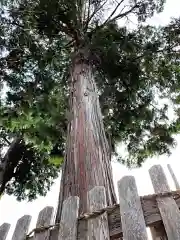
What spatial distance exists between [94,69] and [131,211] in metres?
3.74

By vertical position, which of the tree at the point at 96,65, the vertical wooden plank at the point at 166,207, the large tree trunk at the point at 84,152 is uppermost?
the tree at the point at 96,65

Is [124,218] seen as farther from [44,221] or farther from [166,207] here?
[44,221]

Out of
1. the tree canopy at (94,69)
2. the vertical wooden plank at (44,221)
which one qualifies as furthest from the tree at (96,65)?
the vertical wooden plank at (44,221)

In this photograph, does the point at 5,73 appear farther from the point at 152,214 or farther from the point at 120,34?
the point at 152,214

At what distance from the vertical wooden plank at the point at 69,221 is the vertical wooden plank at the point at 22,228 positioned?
0.86ft

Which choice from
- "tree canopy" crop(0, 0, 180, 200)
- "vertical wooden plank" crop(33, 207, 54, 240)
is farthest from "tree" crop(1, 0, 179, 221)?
"vertical wooden plank" crop(33, 207, 54, 240)

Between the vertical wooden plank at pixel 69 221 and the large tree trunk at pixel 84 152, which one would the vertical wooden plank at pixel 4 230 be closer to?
the large tree trunk at pixel 84 152

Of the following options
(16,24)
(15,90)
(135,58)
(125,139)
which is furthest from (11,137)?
(135,58)

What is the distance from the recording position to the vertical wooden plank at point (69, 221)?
1.22m

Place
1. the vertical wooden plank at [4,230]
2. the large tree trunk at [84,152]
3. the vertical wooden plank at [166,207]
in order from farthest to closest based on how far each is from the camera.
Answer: the large tree trunk at [84,152] < the vertical wooden plank at [4,230] < the vertical wooden plank at [166,207]

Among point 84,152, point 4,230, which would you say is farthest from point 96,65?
point 4,230

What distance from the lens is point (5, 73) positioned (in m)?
5.14

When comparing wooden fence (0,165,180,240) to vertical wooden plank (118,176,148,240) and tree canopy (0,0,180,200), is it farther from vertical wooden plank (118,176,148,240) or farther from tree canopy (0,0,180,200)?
tree canopy (0,0,180,200)

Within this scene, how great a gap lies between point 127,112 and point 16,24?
9.41ft
